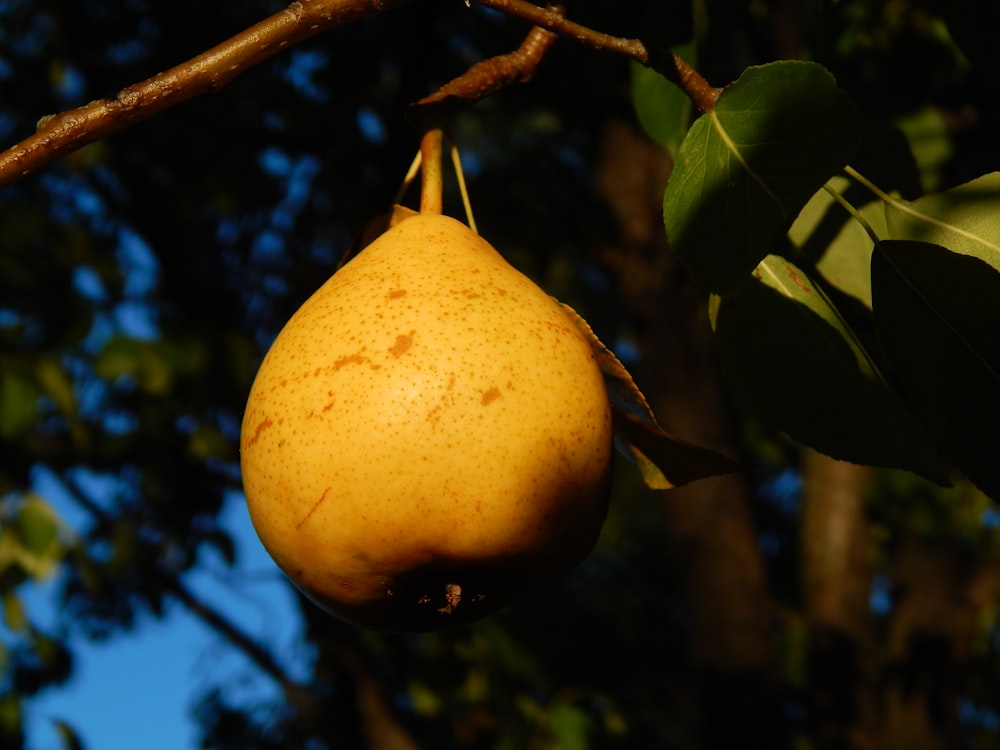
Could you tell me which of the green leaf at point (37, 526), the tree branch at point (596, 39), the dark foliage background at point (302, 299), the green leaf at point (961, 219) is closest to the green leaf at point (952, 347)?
the green leaf at point (961, 219)

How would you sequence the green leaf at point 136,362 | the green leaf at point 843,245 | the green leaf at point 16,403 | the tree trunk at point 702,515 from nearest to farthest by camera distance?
1. the green leaf at point 843,245
2. the green leaf at point 16,403
3. the green leaf at point 136,362
4. the tree trunk at point 702,515

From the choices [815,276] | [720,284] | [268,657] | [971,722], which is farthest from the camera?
[971,722]

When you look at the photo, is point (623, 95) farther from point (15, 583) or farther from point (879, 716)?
point (879, 716)

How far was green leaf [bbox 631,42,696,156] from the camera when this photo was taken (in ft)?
3.99

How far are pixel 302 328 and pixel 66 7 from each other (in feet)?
8.52

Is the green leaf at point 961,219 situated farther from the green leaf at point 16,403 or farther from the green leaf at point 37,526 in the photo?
the green leaf at point 37,526

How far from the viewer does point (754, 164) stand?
82 centimetres

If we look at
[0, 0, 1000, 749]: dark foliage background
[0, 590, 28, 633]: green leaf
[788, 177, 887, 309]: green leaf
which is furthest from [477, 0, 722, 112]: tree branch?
[0, 590, 28, 633]: green leaf

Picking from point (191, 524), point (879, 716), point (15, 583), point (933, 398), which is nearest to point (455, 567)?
point (933, 398)

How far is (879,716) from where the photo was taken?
3.87 meters

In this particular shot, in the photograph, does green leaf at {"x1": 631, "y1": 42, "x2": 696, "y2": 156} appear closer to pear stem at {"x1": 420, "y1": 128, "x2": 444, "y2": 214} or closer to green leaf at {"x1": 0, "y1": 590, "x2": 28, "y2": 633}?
pear stem at {"x1": 420, "y1": 128, "x2": 444, "y2": 214}

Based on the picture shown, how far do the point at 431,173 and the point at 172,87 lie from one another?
0.31m

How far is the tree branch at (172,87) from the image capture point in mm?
779

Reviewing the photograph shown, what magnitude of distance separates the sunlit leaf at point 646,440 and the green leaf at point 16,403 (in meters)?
2.18
